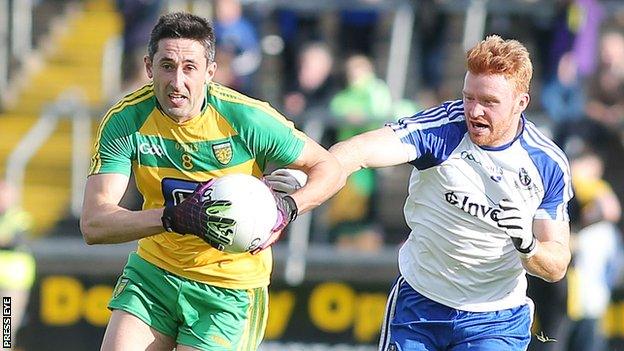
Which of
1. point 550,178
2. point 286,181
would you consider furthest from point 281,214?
point 550,178

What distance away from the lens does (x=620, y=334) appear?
39.9 feet

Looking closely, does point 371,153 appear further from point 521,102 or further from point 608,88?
point 608,88

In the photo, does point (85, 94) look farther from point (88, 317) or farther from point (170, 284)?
point (170, 284)

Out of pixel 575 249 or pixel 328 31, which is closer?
pixel 575 249

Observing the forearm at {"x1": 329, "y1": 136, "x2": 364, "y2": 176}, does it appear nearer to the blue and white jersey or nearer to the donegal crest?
the blue and white jersey

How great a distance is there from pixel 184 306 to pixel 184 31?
4.20 ft

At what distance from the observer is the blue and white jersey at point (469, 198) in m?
6.59

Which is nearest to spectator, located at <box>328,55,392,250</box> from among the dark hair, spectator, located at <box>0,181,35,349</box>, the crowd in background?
the crowd in background

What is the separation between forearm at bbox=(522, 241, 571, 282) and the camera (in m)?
6.34

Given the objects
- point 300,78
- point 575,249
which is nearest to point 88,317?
point 300,78

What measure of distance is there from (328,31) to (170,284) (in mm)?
7406

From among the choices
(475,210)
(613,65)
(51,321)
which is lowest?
(51,321)

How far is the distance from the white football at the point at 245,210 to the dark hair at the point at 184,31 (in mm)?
685

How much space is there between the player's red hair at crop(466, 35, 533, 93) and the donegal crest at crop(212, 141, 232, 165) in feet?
3.92
